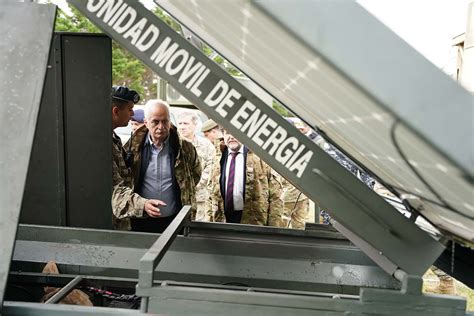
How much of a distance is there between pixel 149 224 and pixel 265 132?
95.3 inches

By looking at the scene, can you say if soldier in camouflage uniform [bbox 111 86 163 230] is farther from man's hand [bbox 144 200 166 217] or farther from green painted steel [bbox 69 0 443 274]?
green painted steel [bbox 69 0 443 274]

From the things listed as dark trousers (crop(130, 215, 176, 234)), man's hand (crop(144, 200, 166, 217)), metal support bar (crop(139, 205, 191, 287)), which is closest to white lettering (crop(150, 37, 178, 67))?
metal support bar (crop(139, 205, 191, 287))

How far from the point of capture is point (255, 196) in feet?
15.1

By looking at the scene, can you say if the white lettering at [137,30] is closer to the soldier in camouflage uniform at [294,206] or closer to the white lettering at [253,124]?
the white lettering at [253,124]

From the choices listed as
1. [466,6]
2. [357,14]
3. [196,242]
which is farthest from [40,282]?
[466,6]

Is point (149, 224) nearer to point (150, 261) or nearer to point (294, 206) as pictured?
point (150, 261)

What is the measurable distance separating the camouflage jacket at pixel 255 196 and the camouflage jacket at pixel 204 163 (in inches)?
21.9

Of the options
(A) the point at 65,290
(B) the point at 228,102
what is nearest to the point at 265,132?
(B) the point at 228,102

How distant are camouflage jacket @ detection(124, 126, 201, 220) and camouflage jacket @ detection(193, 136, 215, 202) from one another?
1292mm

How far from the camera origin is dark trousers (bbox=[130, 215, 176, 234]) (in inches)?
140

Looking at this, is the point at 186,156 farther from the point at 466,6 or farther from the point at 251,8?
the point at 466,6

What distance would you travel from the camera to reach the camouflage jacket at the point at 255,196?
460cm

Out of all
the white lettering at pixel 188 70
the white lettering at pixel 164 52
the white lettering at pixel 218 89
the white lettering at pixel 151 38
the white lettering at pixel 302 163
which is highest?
the white lettering at pixel 151 38

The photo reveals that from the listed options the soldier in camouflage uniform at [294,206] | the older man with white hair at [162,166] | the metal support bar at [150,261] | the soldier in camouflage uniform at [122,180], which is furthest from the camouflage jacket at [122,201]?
the soldier in camouflage uniform at [294,206]
